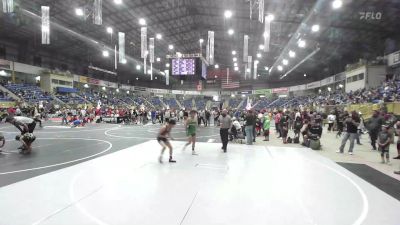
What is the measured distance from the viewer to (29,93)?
31828mm

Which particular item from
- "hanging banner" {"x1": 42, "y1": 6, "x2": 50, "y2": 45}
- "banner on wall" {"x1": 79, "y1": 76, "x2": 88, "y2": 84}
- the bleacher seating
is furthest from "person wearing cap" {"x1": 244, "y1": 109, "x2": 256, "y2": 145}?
"banner on wall" {"x1": 79, "y1": 76, "x2": 88, "y2": 84}

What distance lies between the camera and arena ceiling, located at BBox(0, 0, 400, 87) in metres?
19.3

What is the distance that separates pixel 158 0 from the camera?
22.4 meters

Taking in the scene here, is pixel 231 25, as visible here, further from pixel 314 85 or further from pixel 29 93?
pixel 29 93

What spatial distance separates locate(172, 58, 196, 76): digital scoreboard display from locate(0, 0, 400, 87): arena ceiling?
631 centimetres

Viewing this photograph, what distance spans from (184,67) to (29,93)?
77.8ft

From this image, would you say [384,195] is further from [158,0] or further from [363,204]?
[158,0]

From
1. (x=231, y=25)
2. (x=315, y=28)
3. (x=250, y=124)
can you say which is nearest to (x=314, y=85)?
(x=231, y=25)

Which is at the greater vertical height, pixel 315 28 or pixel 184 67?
pixel 315 28

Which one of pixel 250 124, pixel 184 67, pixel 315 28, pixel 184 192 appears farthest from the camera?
pixel 315 28

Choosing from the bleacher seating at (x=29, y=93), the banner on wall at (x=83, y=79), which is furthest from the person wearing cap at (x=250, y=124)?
the banner on wall at (x=83, y=79)

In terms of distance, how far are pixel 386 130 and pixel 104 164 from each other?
8695mm

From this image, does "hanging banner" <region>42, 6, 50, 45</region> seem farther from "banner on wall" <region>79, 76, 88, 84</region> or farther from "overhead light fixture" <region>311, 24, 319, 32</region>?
"banner on wall" <region>79, 76, 88, 84</region>

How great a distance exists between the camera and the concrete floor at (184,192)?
407cm
